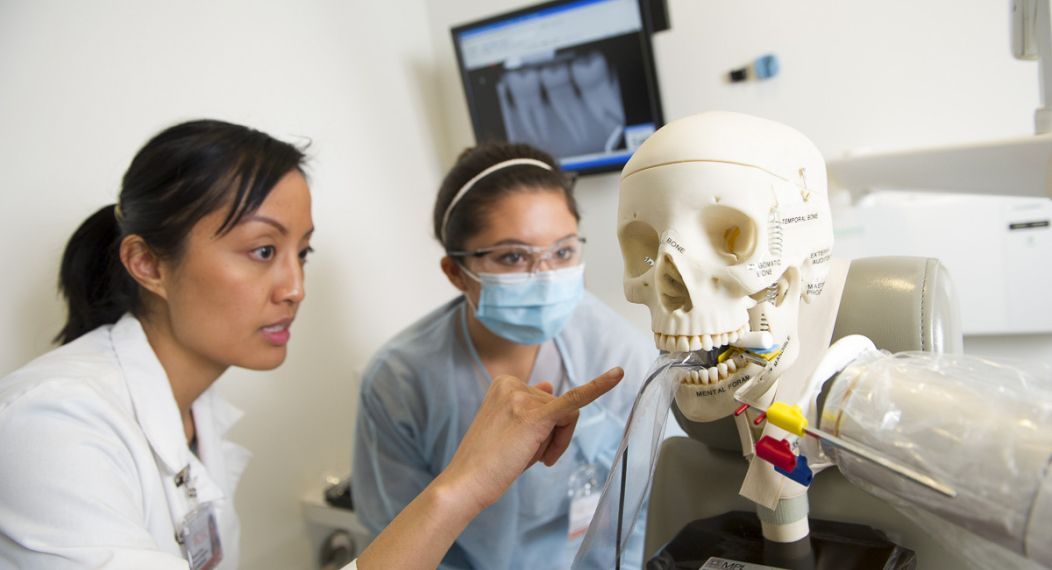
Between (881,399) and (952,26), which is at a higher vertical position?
(952,26)

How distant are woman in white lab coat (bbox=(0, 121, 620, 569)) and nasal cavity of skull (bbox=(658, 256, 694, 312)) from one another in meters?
0.18

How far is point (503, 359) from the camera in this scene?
143 cm

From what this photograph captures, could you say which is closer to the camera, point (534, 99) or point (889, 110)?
point (889, 110)

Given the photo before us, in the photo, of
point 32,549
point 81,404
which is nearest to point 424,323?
point 81,404

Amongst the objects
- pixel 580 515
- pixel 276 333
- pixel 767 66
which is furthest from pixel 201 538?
pixel 767 66

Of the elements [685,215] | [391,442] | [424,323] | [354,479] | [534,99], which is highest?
[534,99]

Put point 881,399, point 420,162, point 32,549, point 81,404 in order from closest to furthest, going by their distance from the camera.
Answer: point 881,399, point 32,549, point 81,404, point 420,162

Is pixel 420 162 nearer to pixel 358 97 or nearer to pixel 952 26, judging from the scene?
pixel 358 97

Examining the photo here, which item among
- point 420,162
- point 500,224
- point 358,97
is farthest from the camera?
point 420,162

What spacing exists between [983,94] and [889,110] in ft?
0.66

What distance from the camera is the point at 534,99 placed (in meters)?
2.09

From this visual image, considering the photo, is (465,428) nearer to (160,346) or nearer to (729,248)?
(160,346)

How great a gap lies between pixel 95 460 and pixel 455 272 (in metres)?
0.73

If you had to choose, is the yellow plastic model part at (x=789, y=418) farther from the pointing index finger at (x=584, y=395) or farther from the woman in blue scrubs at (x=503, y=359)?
the woman in blue scrubs at (x=503, y=359)
